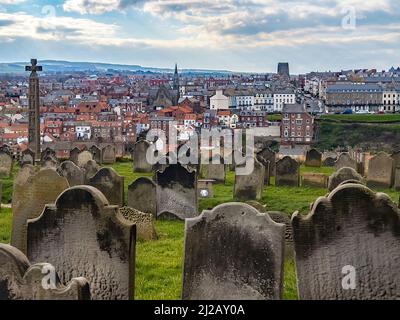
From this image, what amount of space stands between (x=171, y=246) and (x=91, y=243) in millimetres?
3750

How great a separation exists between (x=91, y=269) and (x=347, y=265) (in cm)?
278

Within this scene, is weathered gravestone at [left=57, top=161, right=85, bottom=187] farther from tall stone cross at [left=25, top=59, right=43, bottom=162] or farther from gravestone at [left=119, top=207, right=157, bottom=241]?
tall stone cross at [left=25, top=59, right=43, bottom=162]

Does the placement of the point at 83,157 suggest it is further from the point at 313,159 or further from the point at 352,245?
the point at 352,245

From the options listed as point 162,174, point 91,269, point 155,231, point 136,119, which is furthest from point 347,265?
point 136,119

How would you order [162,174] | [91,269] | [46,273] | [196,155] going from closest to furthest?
[46,273] → [91,269] → [162,174] → [196,155]

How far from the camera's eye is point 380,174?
17.0 metres

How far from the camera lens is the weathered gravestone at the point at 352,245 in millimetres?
7109

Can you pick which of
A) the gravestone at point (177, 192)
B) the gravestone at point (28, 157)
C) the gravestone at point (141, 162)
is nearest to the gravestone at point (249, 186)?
the gravestone at point (177, 192)

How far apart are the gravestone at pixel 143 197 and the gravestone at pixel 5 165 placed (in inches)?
280

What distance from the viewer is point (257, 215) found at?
7125mm

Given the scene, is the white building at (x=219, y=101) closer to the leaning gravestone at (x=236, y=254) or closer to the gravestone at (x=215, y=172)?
the gravestone at (x=215, y=172)

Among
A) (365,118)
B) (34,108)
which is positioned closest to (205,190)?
(34,108)
